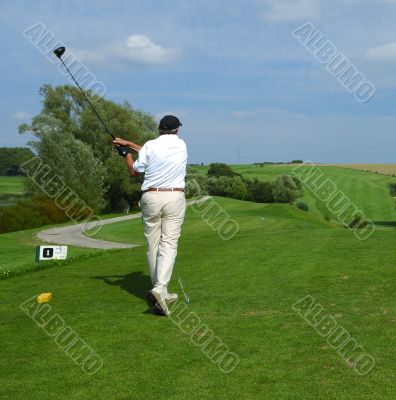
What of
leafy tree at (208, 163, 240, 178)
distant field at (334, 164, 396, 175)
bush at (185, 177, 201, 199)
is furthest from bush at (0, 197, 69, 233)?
distant field at (334, 164, 396, 175)

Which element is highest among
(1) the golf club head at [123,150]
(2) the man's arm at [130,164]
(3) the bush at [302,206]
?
(1) the golf club head at [123,150]

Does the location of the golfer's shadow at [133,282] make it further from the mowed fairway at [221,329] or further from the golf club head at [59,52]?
the golf club head at [59,52]

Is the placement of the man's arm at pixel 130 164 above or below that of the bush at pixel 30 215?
above

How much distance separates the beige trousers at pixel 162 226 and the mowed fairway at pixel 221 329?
2.20 ft

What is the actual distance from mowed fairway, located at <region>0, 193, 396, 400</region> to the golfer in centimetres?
84

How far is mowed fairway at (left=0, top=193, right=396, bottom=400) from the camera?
521cm

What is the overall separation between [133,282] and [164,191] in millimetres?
2778

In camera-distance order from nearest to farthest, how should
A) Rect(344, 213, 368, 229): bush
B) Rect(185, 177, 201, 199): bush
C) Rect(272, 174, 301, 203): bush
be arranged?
Rect(344, 213, 368, 229): bush, Rect(185, 177, 201, 199): bush, Rect(272, 174, 301, 203): bush

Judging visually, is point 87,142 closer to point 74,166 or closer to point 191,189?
point 74,166

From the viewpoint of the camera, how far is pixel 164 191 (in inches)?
339

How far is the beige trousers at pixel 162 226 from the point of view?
28.0 feet

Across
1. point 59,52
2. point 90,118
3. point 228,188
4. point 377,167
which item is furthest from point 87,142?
point 377,167

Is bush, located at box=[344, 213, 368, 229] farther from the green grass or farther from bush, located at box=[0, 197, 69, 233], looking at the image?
bush, located at box=[0, 197, 69, 233]

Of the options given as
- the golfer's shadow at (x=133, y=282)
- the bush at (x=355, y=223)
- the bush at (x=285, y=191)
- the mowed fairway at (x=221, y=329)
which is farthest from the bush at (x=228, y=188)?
the golfer's shadow at (x=133, y=282)
